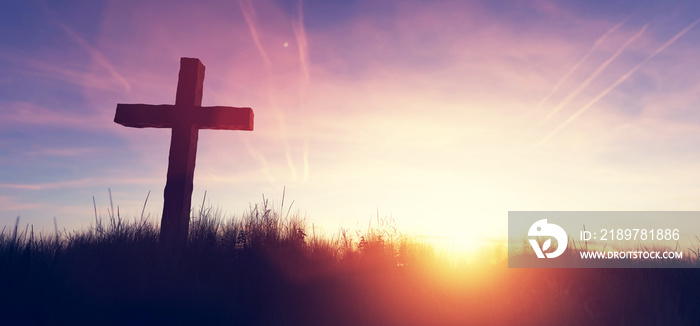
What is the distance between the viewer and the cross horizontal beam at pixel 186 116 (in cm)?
696

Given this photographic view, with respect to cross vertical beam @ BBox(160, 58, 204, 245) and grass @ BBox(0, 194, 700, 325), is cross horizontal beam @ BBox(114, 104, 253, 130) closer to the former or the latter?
cross vertical beam @ BBox(160, 58, 204, 245)

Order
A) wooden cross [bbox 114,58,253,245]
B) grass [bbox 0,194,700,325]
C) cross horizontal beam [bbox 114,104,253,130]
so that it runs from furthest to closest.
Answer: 1. cross horizontal beam [bbox 114,104,253,130]
2. wooden cross [bbox 114,58,253,245]
3. grass [bbox 0,194,700,325]

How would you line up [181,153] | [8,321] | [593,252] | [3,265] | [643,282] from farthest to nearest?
1. [181,153]
2. [593,252]
3. [643,282]
4. [3,265]
5. [8,321]

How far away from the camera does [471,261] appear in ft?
22.1

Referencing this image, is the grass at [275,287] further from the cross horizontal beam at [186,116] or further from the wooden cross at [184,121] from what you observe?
the cross horizontal beam at [186,116]

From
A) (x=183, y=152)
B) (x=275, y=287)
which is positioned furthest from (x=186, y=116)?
(x=275, y=287)

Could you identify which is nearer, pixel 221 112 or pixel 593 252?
pixel 593 252

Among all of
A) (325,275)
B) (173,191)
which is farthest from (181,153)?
(325,275)

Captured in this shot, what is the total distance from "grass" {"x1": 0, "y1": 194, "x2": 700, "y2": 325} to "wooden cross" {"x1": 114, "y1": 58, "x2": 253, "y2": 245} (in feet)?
2.15

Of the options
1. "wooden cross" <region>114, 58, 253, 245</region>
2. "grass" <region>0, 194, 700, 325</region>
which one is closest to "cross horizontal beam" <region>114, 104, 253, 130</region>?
"wooden cross" <region>114, 58, 253, 245</region>

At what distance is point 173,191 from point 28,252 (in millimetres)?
1981

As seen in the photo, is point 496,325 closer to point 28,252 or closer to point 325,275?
point 325,275

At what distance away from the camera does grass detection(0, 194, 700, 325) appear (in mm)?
4090

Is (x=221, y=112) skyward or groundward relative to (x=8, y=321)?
skyward
